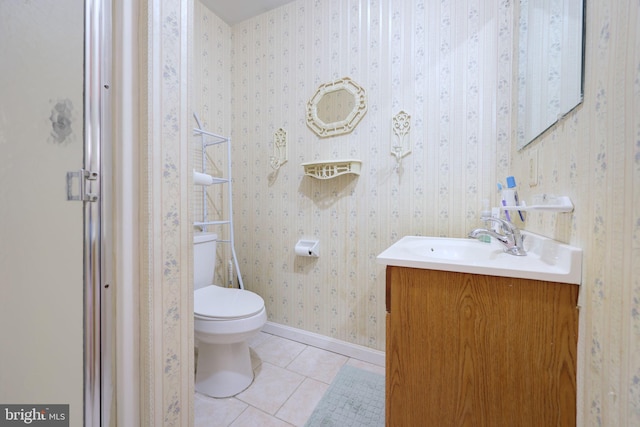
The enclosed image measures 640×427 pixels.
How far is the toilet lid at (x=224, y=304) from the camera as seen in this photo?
121cm

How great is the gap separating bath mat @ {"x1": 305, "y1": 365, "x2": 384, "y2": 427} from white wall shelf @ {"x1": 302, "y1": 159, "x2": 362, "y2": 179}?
3.98ft

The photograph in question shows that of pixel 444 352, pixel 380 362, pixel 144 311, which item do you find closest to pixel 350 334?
pixel 380 362

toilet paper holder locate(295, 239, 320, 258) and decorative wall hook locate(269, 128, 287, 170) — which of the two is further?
decorative wall hook locate(269, 128, 287, 170)

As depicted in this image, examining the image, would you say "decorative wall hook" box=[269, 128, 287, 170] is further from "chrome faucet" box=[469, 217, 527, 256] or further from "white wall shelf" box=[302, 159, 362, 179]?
"chrome faucet" box=[469, 217, 527, 256]

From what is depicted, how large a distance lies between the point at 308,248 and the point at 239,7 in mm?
1889

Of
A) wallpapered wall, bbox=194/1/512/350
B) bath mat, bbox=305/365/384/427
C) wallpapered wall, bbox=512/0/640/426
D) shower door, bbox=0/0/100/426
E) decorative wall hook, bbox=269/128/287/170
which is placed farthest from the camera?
decorative wall hook, bbox=269/128/287/170

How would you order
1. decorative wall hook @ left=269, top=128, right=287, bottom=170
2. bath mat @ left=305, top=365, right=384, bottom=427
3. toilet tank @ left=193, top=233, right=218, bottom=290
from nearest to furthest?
bath mat @ left=305, top=365, right=384, bottom=427
toilet tank @ left=193, top=233, right=218, bottom=290
decorative wall hook @ left=269, top=128, right=287, bottom=170

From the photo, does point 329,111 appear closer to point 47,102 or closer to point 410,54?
point 410,54

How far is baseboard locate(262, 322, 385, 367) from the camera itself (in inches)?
61.2

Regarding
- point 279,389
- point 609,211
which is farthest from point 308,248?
point 609,211

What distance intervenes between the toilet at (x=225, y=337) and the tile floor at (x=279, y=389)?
59 millimetres

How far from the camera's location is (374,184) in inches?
61.9

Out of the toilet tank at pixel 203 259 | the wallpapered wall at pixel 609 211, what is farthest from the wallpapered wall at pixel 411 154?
the toilet tank at pixel 203 259

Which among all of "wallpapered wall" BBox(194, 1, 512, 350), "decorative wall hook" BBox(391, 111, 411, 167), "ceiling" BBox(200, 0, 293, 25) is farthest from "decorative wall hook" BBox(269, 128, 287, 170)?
"ceiling" BBox(200, 0, 293, 25)
